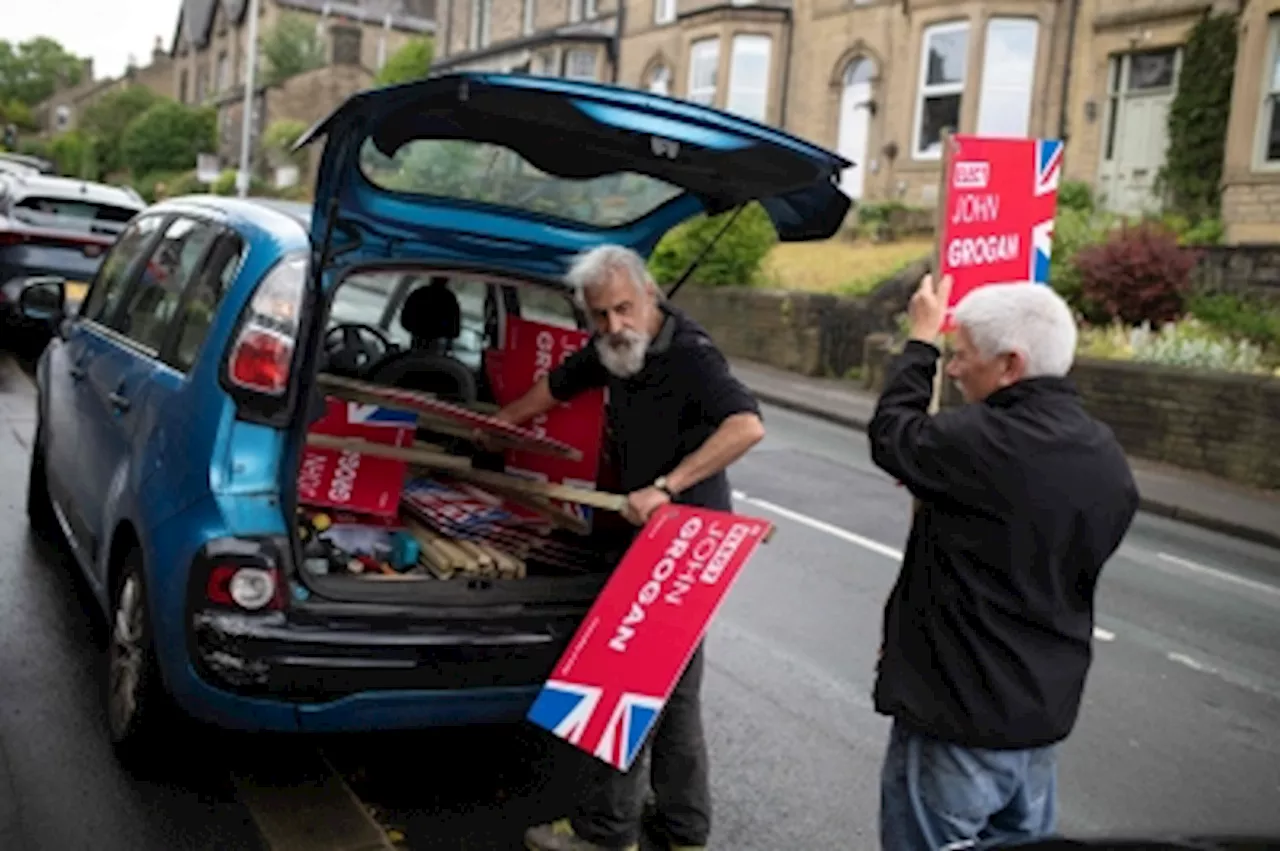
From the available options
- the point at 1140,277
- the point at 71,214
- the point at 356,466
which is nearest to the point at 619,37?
the point at 1140,277

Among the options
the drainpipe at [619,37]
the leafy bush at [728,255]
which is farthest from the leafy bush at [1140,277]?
the drainpipe at [619,37]

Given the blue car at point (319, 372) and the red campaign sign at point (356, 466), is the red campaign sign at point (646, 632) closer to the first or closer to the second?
the blue car at point (319, 372)

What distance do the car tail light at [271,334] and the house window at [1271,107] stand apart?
716 inches

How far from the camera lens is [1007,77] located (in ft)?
77.7

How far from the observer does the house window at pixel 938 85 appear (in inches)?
956

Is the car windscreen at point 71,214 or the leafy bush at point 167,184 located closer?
the car windscreen at point 71,214

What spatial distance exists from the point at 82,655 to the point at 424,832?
1976mm

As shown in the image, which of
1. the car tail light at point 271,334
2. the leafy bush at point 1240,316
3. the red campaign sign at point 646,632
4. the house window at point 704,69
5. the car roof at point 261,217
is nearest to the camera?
the red campaign sign at point 646,632

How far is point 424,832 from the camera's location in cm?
386

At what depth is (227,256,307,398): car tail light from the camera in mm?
3811

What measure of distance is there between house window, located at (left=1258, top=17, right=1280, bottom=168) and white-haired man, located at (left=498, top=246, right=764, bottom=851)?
698 inches

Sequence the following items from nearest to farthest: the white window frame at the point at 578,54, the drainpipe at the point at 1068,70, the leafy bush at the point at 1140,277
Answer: the leafy bush at the point at 1140,277, the drainpipe at the point at 1068,70, the white window frame at the point at 578,54

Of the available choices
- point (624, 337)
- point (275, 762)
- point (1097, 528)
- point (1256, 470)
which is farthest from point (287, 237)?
point (1256, 470)

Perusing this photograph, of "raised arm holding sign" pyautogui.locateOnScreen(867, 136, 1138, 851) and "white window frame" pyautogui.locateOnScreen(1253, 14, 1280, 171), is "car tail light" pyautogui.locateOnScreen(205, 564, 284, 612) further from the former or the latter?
"white window frame" pyautogui.locateOnScreen(1253, 14, 1280, 171)
